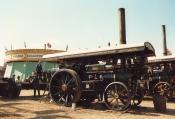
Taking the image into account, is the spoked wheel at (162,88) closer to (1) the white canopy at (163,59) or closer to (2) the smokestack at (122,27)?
(1) the white canopy at (163,59)

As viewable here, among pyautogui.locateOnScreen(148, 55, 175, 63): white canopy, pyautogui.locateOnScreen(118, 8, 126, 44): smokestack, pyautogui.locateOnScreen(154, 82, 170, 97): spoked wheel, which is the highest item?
pyautogui.locateOnScreen(118, 8, 126, 44): smokestack

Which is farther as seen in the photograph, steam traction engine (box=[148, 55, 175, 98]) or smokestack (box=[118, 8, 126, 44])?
smokestack (box=[118, 8, 126, 44])

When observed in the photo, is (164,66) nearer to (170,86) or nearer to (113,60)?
(170,86)

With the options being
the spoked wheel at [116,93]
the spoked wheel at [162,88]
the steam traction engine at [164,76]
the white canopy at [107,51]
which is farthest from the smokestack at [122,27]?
the spoked wheel at [116,93]

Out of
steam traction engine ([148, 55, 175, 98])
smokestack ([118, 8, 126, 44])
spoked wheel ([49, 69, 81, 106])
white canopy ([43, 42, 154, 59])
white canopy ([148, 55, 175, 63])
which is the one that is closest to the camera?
white canopy ([43, 42, 154, 59])

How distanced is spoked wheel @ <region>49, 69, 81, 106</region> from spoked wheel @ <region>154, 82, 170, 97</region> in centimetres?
538

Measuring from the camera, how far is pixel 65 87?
38.9 feet

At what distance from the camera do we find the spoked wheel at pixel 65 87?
1131 centimetres

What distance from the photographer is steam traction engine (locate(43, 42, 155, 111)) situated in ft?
34.1

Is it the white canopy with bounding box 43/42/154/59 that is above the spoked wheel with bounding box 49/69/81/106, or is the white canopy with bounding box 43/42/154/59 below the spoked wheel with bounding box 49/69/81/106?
above

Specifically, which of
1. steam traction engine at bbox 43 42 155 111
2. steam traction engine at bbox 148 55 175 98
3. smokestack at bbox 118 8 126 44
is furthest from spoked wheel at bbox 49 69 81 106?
smokestack at bbox 118 8 126 44

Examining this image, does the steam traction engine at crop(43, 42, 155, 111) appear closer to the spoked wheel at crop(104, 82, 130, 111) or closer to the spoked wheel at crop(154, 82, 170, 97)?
the spoked wheel at crop(104, 82, 130, 111)

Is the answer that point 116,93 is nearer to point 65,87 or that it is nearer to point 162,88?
point 65,87

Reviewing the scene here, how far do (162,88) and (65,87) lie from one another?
19.5 feet
